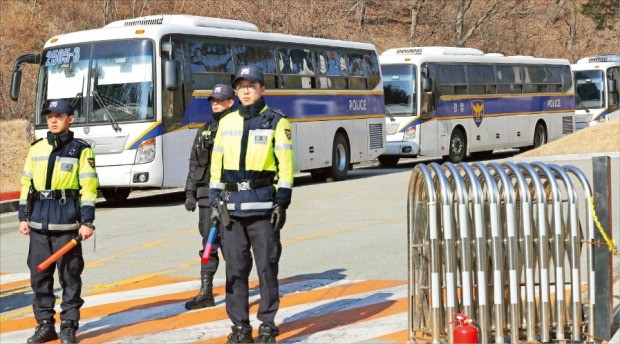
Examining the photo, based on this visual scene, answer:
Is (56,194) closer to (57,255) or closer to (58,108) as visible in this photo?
(57,255)

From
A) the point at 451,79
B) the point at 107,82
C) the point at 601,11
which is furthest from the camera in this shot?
the point at 601,11

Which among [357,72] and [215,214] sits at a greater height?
[357,72]

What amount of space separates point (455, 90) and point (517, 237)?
24277 mm

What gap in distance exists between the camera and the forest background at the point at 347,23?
37.4 meters

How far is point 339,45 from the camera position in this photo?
26.7 metres

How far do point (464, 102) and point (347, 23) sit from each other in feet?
62.6

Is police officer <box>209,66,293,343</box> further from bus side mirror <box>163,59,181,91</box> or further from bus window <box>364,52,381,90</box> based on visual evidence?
bus window <box>364,52,381,90</box>

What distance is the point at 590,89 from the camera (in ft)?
137

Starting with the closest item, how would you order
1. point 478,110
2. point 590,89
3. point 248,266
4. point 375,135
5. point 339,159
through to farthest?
point 248,266, point 339,159, point 375,135, point 478,110, point 590,89

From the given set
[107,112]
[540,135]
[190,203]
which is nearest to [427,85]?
[540,135]

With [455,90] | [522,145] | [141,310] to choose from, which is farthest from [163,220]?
[522,145]

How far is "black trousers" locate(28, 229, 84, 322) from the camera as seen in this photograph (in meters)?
8.59

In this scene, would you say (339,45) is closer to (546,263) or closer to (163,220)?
(163,220)

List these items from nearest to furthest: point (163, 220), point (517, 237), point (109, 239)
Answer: point (517, 237) < point (109, 239) < point (163, 220)
